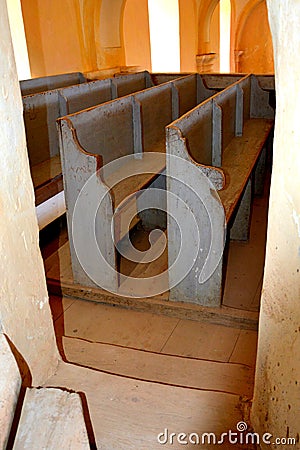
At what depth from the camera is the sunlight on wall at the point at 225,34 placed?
11758mm

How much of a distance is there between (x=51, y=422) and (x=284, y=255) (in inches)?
34.2

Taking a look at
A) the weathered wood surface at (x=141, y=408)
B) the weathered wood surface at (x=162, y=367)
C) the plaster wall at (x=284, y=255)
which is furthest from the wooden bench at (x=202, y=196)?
the plaster wall at (x=284, y=255)

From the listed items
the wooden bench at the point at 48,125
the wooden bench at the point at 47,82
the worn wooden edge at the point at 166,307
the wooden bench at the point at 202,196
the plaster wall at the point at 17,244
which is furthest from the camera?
the wooden bench at the point at 47,82

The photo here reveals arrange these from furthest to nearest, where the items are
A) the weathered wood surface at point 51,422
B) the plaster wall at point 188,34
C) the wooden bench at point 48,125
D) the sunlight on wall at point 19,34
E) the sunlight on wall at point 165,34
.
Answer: the plaster wall at point 188,34, the sunlight on wall at point 165,34, the sunlight on wall at point 19,34, the wooden bench at point 48,125, the weathered wood surface at point 51,422

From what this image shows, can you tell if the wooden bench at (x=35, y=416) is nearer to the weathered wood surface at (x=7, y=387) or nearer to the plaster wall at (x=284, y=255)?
the weathered wood surface at (x=7, y=387)

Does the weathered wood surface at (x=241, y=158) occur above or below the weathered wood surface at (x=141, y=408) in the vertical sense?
above

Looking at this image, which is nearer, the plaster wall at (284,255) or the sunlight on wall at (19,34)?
the plaster wall at (284,255)

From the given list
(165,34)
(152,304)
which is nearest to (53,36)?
(165,34)

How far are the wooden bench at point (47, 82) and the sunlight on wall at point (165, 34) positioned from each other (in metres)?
2.99

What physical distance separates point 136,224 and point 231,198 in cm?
127

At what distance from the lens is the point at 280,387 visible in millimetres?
1314

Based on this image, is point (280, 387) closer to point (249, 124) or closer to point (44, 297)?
point (44, 297)

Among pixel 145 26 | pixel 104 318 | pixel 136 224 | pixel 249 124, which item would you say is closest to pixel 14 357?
pixel 104 318

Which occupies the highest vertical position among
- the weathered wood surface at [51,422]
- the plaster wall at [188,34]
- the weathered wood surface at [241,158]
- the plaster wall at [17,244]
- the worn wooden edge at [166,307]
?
the plaster wall at [188,34]
